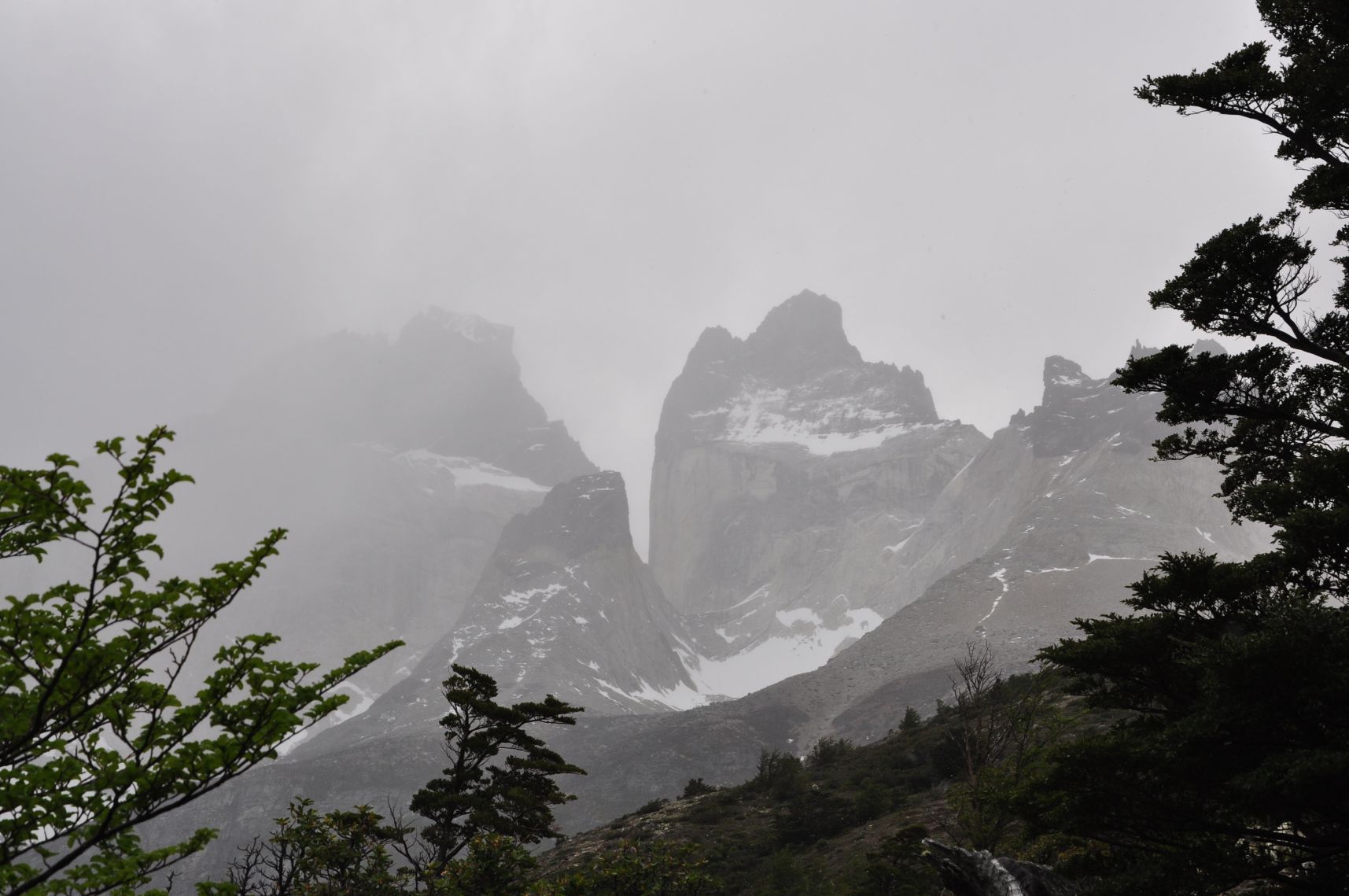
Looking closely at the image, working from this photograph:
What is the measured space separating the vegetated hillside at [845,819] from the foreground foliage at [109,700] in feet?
32.0

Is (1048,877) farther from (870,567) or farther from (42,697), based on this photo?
(870,567)

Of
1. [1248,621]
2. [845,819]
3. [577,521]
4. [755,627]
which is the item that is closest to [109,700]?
[1248,621]

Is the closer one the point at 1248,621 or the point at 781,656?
the point at 1248,621

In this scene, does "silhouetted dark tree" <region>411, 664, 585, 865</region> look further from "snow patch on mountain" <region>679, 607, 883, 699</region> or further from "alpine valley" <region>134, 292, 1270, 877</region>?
"snow patch on mountain" <region>679, 607, 883, 699</region>

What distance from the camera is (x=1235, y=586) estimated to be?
8.77 meters

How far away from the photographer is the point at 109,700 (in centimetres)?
557

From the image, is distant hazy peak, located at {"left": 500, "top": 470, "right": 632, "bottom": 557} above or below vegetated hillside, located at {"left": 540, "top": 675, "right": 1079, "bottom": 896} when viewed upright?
above

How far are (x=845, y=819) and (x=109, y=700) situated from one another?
26906 millimetres

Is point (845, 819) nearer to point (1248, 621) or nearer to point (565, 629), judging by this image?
point (1248, 621)

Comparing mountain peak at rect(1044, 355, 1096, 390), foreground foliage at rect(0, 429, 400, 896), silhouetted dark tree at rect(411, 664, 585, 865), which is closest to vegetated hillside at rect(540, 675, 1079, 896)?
silhouetted dark tree at rect(411, 664, 585, 865)

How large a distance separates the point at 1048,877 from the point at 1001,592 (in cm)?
10040

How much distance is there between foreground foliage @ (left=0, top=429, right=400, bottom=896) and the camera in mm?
5074

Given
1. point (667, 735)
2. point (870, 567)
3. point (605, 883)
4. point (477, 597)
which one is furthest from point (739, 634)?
point (605, 883)

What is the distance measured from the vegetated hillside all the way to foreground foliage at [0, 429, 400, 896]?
976 cm
